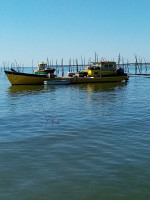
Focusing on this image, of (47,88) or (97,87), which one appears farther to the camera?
Answer: (47,88)

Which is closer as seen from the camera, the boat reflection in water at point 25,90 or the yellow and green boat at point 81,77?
the boat reflection in water at point 25,90

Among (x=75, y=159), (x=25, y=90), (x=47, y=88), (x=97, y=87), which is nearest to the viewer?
(x=75, y=159)

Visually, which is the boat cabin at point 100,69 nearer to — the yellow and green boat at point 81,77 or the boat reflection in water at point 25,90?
the yellow and green boat at point 81,77

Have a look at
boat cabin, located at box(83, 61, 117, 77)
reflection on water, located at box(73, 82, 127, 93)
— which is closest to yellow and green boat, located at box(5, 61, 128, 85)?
boat cabin, located at box(83, 61, 117, 77)

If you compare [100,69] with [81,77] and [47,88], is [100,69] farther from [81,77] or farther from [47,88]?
[47,88]

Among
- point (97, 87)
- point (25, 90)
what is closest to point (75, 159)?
point (25, 90)

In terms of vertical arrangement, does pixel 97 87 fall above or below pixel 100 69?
below

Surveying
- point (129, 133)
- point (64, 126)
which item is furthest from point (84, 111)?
point (129, 133)

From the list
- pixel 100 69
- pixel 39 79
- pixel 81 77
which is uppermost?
pixel 100 69

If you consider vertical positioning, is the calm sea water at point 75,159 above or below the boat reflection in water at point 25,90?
below

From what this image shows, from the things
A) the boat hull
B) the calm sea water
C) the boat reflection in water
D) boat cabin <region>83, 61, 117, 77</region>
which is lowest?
the calm sea water

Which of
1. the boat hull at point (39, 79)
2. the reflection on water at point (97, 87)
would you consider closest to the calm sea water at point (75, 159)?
the reflection on water at point (97, 87)

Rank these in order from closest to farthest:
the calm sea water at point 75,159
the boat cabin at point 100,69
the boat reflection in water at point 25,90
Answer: the calm sea water at point 75,159, the boat reflection in water at point 25,90, the boat cabin at point 100,69

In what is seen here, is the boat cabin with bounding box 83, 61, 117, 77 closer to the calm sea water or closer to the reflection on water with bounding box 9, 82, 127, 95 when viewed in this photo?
the reflection on water with bounding box 9, 82, 127, 95
